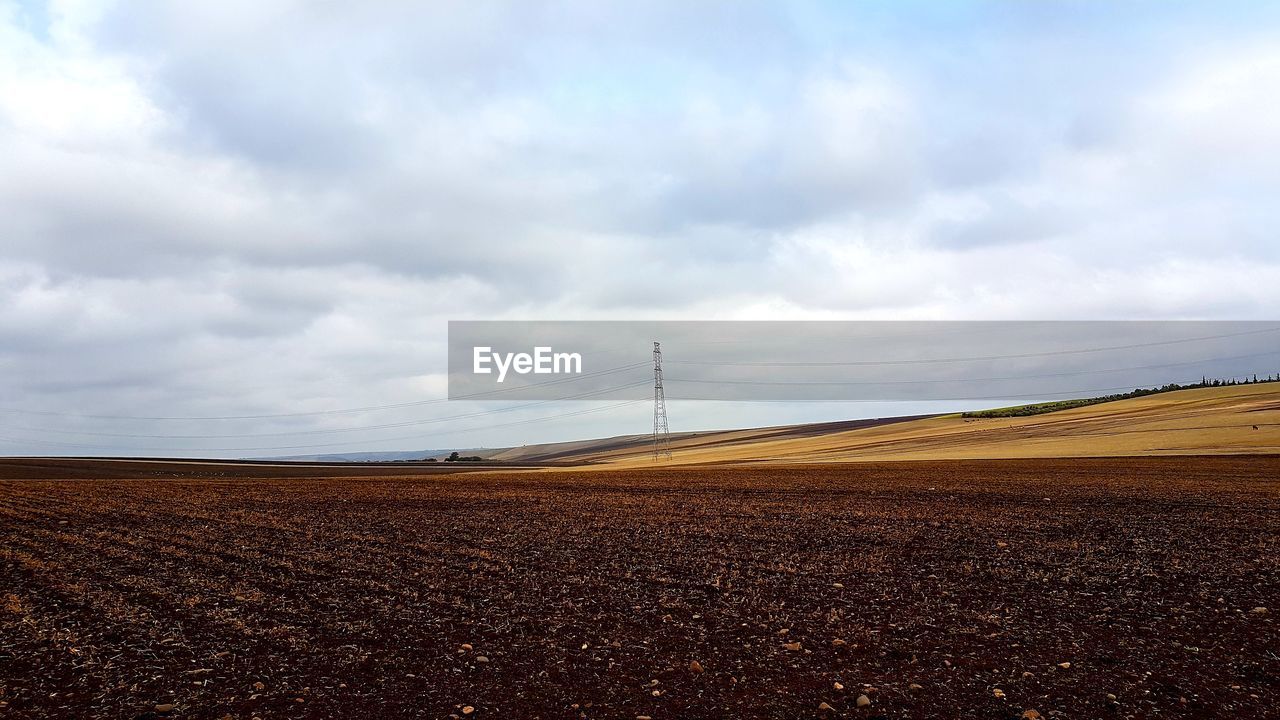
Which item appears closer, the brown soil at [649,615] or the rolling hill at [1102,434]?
the brown soil at [649,615]

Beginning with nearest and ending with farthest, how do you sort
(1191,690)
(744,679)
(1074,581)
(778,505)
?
(1191,690) < (744,679) < (1074,581) < (778,505)

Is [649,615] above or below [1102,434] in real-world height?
above

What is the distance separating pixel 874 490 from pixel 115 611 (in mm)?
30590

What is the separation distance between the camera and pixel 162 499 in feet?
112

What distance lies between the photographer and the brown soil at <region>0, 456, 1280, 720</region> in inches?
360

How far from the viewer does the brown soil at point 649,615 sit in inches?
360

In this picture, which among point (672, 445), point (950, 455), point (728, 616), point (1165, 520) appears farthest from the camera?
point (672, 445)

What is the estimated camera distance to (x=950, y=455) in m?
72.2

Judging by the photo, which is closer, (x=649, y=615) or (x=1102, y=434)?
(x=649, y=615)

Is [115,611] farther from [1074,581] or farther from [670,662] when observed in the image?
[1074,581]

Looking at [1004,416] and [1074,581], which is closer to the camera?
[1074,581]

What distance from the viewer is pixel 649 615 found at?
12.7m

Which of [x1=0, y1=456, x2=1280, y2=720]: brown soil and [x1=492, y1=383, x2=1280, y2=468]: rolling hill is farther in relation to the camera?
[x1=492, y1=383, x2=1280, y2=468]: rolling hill

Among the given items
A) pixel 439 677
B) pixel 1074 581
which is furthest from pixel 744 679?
pixel 1074 581
